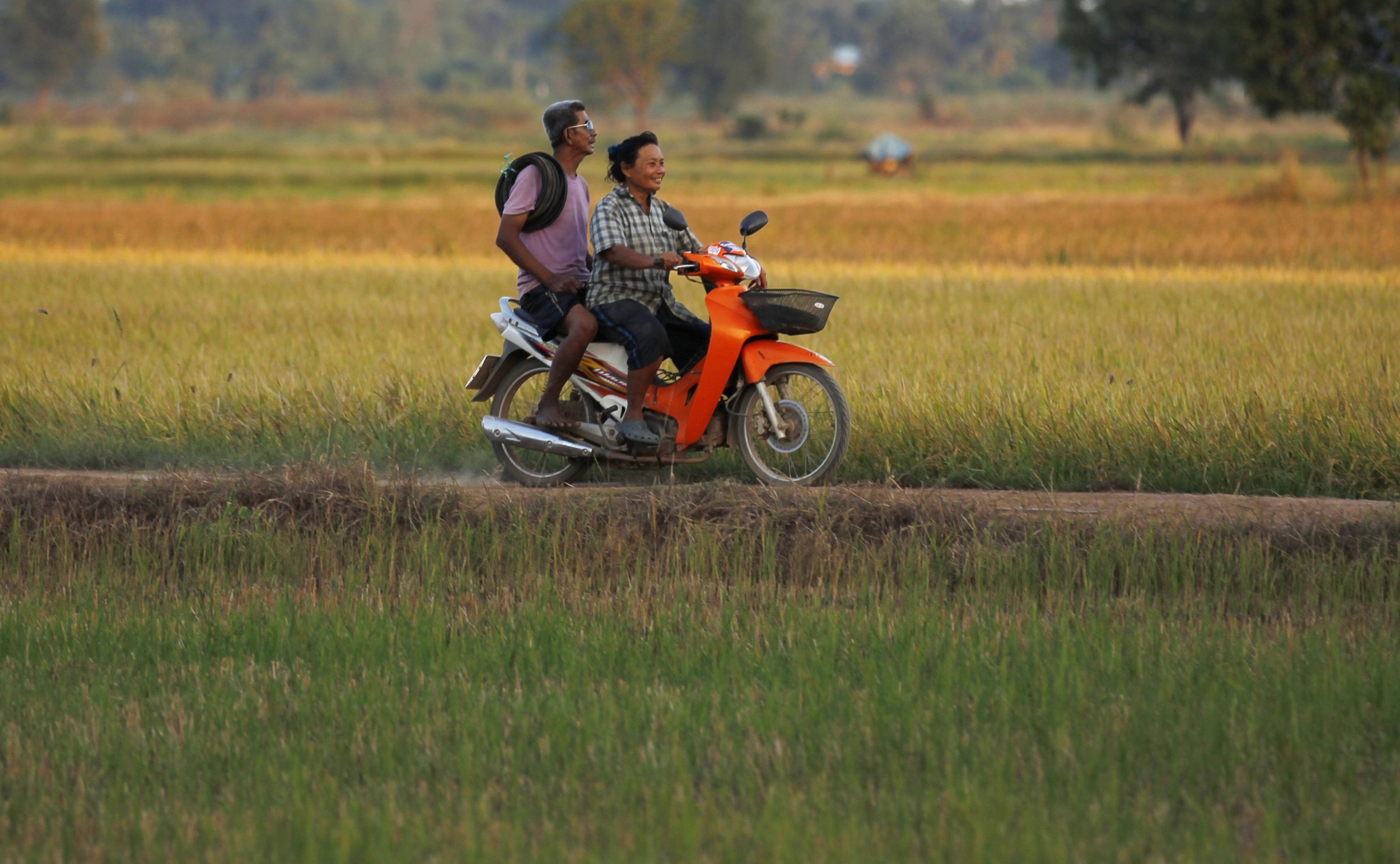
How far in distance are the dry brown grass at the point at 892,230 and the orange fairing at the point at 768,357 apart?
45.1 feet

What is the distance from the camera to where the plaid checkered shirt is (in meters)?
6.89

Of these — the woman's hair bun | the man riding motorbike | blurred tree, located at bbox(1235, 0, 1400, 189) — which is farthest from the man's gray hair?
blurred tree, located at bbox(1235, 0, 1400, 189)

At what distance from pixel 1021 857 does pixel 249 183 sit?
4245 cm

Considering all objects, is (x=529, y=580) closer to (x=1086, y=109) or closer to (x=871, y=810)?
(x=871, y=810)

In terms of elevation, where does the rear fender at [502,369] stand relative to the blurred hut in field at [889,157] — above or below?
above

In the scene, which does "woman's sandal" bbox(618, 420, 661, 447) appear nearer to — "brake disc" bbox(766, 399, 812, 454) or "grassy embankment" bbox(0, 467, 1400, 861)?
"grassy embankment" bbox(0, 467, 1400, 861)

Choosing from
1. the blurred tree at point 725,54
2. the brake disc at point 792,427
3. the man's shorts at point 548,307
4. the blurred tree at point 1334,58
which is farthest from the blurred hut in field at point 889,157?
the blurred tree at point 725,54

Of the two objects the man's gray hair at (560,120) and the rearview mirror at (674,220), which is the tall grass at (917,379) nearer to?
the rearview mirror at (674,220)

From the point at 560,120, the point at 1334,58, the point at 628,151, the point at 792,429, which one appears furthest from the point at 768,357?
the point at 1334,58

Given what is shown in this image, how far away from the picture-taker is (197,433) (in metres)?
8.59

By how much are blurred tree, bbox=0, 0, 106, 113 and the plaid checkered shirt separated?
123 m

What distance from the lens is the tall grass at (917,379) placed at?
758 centimetres

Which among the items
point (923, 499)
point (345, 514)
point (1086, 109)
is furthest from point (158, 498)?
point (1086, 109)

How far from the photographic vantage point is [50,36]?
4712 inches
